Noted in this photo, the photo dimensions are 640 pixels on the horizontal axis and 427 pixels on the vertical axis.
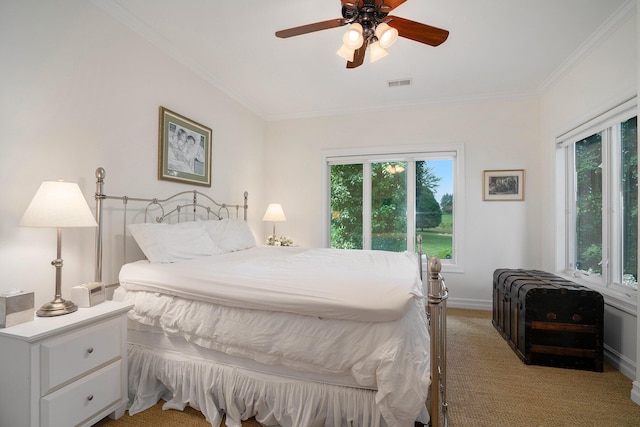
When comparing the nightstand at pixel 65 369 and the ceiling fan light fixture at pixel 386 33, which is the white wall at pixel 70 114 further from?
the ceiling fan light fixture at pixel 386 33

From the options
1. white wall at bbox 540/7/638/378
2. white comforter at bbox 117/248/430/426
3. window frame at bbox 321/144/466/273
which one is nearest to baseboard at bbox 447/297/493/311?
window frame at bbox 321/144/466/273

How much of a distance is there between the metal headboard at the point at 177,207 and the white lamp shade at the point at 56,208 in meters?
0.48

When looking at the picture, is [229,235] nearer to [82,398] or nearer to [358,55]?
[82,398]

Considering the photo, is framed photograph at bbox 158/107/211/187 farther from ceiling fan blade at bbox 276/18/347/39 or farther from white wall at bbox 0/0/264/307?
ceiling fan blade at bbox 276/18/347/39

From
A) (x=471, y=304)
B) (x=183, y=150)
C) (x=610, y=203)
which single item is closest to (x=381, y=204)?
(x=471, y=304)

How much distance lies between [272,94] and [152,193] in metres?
2.06

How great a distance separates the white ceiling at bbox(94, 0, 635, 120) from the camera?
7.63ft

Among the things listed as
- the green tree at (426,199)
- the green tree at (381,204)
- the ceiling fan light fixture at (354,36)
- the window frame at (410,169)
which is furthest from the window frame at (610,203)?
the ceiling fan light fixture at (354,36)

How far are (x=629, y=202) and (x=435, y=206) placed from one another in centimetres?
198

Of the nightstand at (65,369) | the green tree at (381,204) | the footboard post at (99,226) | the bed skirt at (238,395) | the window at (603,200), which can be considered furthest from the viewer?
the green tree at (381,204)

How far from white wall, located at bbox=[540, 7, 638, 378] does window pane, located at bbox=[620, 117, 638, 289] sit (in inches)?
8.8

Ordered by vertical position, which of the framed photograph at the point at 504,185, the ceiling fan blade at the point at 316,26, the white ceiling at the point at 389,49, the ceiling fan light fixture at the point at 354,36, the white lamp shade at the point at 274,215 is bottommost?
the white lamp shade at the point at 274,215

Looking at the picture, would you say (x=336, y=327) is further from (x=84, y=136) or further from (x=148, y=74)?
(x=148, y=74)

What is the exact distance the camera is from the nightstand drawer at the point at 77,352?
1408 mm
